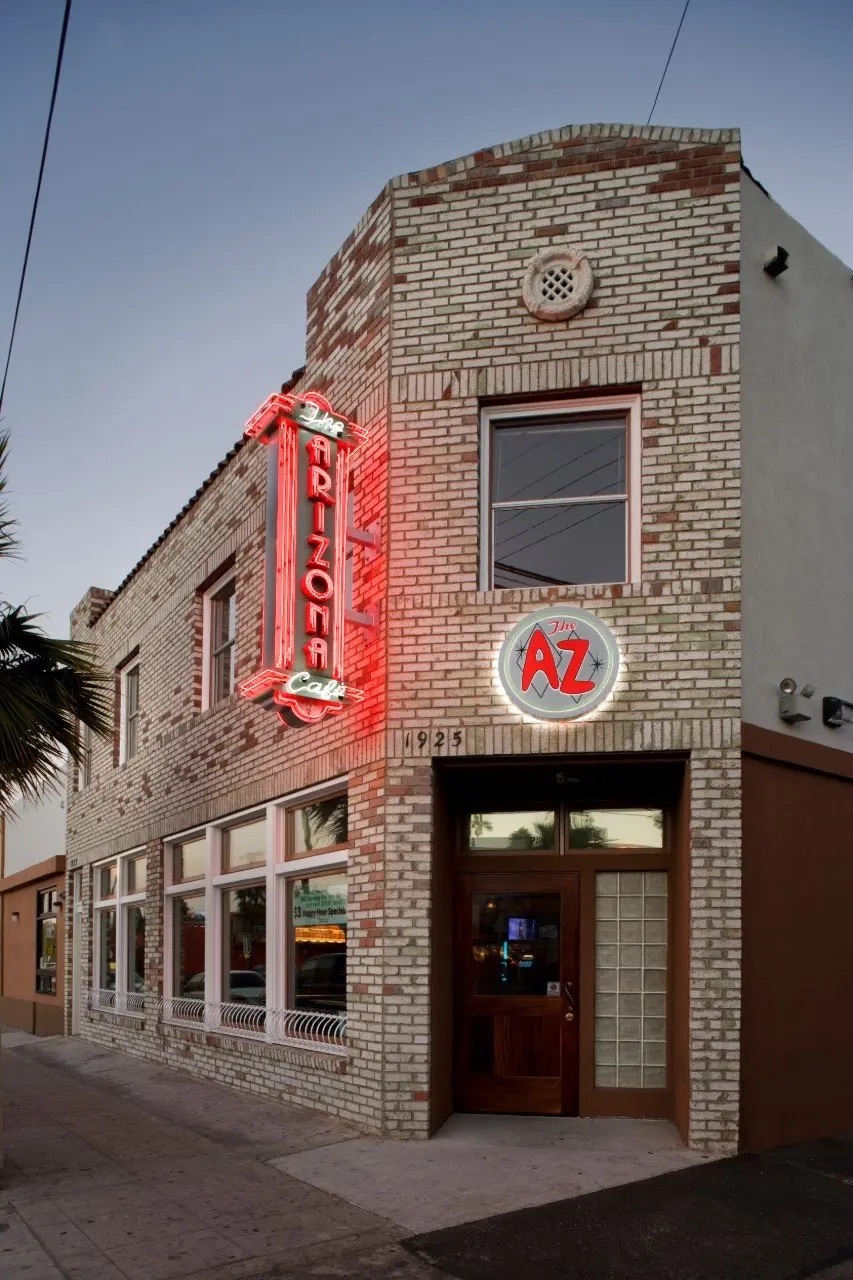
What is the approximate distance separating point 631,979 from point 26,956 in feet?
60.7

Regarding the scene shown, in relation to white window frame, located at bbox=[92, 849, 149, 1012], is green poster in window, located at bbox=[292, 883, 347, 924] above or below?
above

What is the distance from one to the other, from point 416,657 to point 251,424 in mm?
2358

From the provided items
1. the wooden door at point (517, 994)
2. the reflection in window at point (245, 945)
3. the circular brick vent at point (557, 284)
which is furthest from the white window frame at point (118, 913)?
the circular brick vent at point (557, 284)

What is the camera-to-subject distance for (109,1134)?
10094 millimetres

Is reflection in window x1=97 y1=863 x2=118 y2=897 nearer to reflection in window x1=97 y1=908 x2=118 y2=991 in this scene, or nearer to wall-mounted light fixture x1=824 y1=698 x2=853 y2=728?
Result: reflection in window x1=97 y1=908 x2=118 y2=991

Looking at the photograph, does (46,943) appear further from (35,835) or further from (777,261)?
(777,261)

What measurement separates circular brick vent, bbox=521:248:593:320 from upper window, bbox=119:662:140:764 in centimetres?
1009

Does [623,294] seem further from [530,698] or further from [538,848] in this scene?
[538,848]

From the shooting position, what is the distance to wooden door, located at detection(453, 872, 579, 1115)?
380 inches

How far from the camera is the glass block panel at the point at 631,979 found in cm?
953

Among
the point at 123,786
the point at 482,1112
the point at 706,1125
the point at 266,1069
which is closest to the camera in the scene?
the point at 706,1125

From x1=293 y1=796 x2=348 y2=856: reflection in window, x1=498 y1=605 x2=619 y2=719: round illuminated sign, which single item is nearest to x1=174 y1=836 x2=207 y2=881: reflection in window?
x1=293 y1=796 x2=348 y2=856: reflection in window

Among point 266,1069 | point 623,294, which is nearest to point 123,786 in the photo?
point 266,1069

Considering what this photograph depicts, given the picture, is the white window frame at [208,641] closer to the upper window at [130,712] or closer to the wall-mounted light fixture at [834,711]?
the upper window at [130,712]
